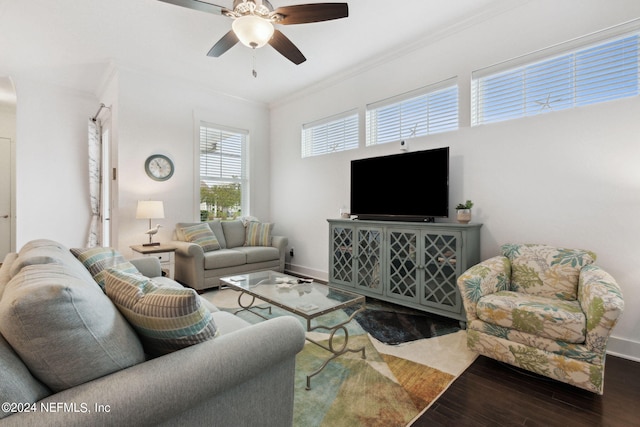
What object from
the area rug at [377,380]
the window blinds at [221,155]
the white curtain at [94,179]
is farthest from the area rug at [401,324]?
the white curtain at [94,179]

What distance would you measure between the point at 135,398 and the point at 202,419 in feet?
0.93

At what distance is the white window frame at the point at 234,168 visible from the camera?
15.7ft

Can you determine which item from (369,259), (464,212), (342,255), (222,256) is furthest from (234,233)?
(464,212)

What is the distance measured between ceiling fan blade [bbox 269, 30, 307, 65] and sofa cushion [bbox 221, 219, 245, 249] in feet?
8.99

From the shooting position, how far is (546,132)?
262 centimetres

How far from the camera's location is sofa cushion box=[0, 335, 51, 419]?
69cm

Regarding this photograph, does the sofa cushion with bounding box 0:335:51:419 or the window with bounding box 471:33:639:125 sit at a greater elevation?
the window with bounding box 471:33:639:125

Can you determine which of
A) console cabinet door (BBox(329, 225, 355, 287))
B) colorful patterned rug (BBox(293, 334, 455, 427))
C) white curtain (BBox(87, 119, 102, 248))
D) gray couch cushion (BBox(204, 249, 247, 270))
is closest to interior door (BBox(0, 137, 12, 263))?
white curtain (BBox(87, 119, 102, 248))

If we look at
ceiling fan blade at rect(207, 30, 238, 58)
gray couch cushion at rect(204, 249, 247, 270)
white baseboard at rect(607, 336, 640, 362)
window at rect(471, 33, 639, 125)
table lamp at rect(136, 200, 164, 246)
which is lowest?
white baseboard at rect(607, 336, 640, 362)

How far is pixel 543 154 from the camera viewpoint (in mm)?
2643

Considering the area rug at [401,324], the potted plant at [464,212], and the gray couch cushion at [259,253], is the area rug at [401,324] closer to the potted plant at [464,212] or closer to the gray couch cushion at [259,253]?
the potted plant at [464,212]

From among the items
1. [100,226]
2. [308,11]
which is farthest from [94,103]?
[308,11]

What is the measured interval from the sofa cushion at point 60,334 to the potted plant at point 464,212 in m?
2.79

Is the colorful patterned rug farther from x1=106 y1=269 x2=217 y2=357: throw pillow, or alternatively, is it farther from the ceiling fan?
the ceiling fan
